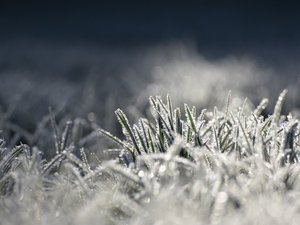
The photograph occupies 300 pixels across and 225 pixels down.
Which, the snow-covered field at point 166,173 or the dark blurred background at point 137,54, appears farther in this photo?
the dark blurred background at point 137,54

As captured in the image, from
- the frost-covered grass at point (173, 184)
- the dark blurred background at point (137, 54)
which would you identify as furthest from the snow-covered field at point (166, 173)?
the dark blurred background at point (137, 54)

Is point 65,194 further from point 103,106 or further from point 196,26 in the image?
point 196,26

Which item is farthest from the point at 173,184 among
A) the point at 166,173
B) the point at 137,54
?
the point at 137,54

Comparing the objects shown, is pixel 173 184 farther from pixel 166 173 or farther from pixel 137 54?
pixel 137 54

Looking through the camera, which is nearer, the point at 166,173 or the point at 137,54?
the point at 166,173

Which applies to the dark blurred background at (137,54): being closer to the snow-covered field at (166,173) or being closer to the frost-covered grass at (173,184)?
the snow-covered field at (166,173)

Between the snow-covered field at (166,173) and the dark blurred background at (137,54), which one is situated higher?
the snow-covered field at (166,173)
